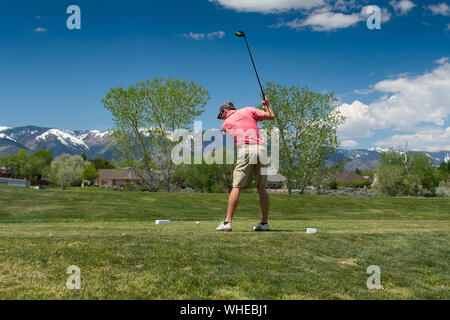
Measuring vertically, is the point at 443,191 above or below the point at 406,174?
below

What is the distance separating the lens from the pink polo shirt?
26.2 feet

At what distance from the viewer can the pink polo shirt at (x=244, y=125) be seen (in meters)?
Answer: 8.00

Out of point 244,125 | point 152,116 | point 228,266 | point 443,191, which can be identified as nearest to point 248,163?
point 244,125

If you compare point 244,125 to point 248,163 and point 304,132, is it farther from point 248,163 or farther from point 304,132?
point 304,132

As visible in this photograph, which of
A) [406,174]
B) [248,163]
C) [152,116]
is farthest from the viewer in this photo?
[406,174]

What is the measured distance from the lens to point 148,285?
4.21 metres

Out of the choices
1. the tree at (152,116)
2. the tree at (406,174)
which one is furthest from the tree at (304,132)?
the tree at (406,174)

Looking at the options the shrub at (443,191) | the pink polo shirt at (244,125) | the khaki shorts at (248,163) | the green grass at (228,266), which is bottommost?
the shrub at (443,191)

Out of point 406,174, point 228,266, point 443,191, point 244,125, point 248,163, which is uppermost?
point 244,125

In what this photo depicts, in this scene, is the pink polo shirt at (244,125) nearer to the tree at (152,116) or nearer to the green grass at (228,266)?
the green grass at (228,266)

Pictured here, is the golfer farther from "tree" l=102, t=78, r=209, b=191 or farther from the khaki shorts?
"tree" l=102, t=78, r=209, b=191

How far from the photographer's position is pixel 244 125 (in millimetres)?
8055
